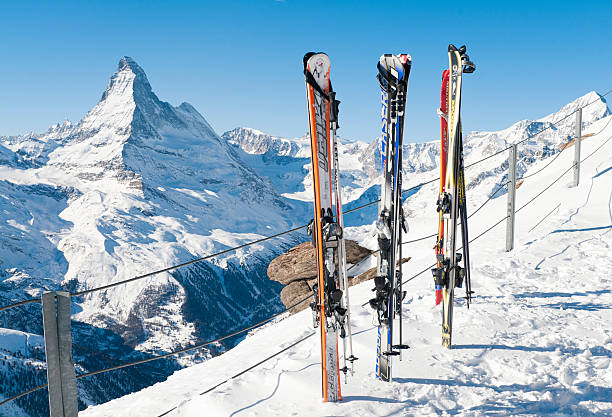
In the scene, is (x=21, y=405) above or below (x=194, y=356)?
above

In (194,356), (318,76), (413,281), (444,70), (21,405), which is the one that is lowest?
(194,356)

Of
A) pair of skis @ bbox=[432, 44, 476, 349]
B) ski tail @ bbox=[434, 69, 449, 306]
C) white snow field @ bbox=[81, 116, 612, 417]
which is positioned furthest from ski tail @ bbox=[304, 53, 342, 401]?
ski tail @ bbox=[434, 69, 449, 306]

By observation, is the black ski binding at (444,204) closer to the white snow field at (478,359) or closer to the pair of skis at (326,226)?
the white snow field at (478,359)

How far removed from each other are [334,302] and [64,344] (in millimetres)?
1879

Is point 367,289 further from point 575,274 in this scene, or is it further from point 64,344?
point 64,344

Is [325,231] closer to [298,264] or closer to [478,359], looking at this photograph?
[478,359]

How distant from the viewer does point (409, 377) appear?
3859 mm

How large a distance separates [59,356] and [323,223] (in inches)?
77.4

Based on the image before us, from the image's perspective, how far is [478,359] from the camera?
4133 mm

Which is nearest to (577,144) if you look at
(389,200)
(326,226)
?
(389,200)

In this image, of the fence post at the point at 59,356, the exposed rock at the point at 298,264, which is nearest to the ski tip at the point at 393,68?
the fence post at the point at 59,356

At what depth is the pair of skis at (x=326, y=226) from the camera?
11.6 ft

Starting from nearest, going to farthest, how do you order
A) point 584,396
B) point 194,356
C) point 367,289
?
point 584,396, point 367,289, point 194,356

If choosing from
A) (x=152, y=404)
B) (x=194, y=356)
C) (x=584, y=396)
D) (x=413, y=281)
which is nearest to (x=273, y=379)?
(x=152, y=404)
